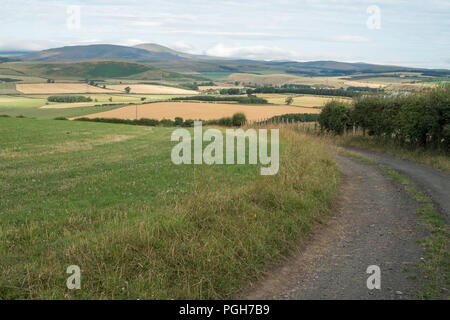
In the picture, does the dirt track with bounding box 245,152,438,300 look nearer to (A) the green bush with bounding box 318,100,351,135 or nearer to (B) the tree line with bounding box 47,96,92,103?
(A) the green bush with bounding box 318,100,351,135

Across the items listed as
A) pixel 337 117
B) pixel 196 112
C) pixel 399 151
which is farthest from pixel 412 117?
pixel 196 112

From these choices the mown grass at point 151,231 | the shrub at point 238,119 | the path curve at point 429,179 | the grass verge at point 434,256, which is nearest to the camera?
the mown grass at point 151,231

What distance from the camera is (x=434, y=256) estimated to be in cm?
827

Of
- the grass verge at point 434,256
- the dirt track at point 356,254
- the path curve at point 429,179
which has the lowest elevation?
the dirt track at point 356,254

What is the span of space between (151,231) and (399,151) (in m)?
24.3

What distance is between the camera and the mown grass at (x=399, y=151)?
21.6 m

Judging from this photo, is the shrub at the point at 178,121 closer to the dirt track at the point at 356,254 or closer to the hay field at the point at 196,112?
the hay field at the point at 196,112

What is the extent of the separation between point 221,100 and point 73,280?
106 meters

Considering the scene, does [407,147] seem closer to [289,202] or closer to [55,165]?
[289,202]

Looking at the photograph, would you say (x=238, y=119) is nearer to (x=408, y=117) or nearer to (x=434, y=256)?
(x=408, y=117)

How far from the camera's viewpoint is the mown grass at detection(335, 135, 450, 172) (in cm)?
2165

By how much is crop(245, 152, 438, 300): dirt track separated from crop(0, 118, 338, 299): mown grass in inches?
17.5

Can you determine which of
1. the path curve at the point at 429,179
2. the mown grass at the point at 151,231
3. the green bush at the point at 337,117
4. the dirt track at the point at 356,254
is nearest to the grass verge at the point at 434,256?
the dirt track at the point at 356,254

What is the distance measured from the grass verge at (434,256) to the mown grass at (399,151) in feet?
30.3
